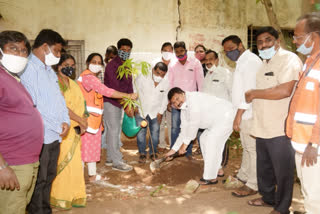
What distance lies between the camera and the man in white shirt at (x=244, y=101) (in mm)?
3365

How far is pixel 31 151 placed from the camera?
204 cm

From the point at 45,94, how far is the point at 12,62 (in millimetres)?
468

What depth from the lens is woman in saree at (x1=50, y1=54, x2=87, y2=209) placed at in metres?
3.16

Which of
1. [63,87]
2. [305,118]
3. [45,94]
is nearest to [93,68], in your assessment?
[63,87]

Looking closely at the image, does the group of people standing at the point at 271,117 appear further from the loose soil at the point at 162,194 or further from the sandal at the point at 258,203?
the loose soil at the point at 162,194

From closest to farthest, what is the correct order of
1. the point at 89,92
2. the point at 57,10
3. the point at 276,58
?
the point at 276,58 → the point at 89,92 → the point at 57,10

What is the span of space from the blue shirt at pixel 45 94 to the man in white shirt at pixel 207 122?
5.65ft

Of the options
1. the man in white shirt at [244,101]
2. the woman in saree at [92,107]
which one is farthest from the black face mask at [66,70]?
the man in white shirt at [244,101]

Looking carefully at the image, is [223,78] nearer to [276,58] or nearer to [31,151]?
[276,58]

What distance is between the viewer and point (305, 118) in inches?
83.0

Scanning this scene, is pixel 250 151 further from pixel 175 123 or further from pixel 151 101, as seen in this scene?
pixel 151 101

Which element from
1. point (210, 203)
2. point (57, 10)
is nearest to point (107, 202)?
point (210, 203)

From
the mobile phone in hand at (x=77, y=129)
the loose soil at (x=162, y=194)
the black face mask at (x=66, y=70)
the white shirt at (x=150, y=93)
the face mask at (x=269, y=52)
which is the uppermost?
the face mask at (x=269, y=52)

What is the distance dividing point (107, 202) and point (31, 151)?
1706 millimetres
